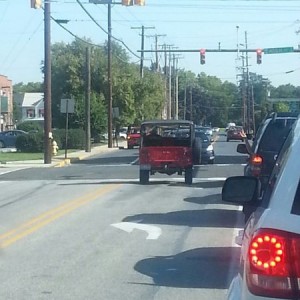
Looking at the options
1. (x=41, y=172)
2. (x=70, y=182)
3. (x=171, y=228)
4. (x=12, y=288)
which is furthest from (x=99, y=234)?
(x=41, y=172)

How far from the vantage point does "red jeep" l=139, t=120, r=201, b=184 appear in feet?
86.4

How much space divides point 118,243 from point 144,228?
1.94 m

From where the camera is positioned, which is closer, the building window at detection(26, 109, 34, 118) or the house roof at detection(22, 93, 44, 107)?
the building window at detection(26, 109, 34, 118)

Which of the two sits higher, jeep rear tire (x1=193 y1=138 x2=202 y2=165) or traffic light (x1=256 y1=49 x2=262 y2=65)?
traffic light (x1=256 y1=49 x2=262 y2=65)

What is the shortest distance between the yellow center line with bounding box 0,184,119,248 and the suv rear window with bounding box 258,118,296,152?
4336 mm

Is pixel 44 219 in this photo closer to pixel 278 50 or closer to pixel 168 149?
pixel 168 149

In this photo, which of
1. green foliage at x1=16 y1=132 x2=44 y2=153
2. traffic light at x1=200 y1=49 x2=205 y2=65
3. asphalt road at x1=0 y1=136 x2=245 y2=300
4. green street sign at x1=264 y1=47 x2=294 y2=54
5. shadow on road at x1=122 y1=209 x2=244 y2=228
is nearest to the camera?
asphalt road at x1=0 y1=136 x2=245 y2=300

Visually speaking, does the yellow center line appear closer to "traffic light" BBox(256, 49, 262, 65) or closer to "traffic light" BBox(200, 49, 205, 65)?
"traffic light" BBox(200, 49, 205, 65)

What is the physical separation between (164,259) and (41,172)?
2324 centimetres

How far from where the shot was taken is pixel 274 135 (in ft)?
50.4

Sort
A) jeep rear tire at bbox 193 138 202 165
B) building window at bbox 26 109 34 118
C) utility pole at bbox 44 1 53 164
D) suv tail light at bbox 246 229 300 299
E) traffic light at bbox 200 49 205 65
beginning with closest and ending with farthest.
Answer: suv tail light at bbox 246 229 300 299, jeep rear tire at bbox 193 138 202 165, utility pole at bbox 44 1 53 164, traffic light at bbox 200 49 205 65, building window at bbox 26 109 34 118

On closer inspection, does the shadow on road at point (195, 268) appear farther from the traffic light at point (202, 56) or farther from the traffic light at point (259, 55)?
the traffic light at point (259, 55)

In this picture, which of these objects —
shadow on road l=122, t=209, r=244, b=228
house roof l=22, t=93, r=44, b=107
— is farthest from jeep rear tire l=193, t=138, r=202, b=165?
house roof l=22, t=93, r=44, b=107

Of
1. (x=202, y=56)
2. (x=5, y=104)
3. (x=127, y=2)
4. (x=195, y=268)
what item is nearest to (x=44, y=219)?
(x=195, y=268)
